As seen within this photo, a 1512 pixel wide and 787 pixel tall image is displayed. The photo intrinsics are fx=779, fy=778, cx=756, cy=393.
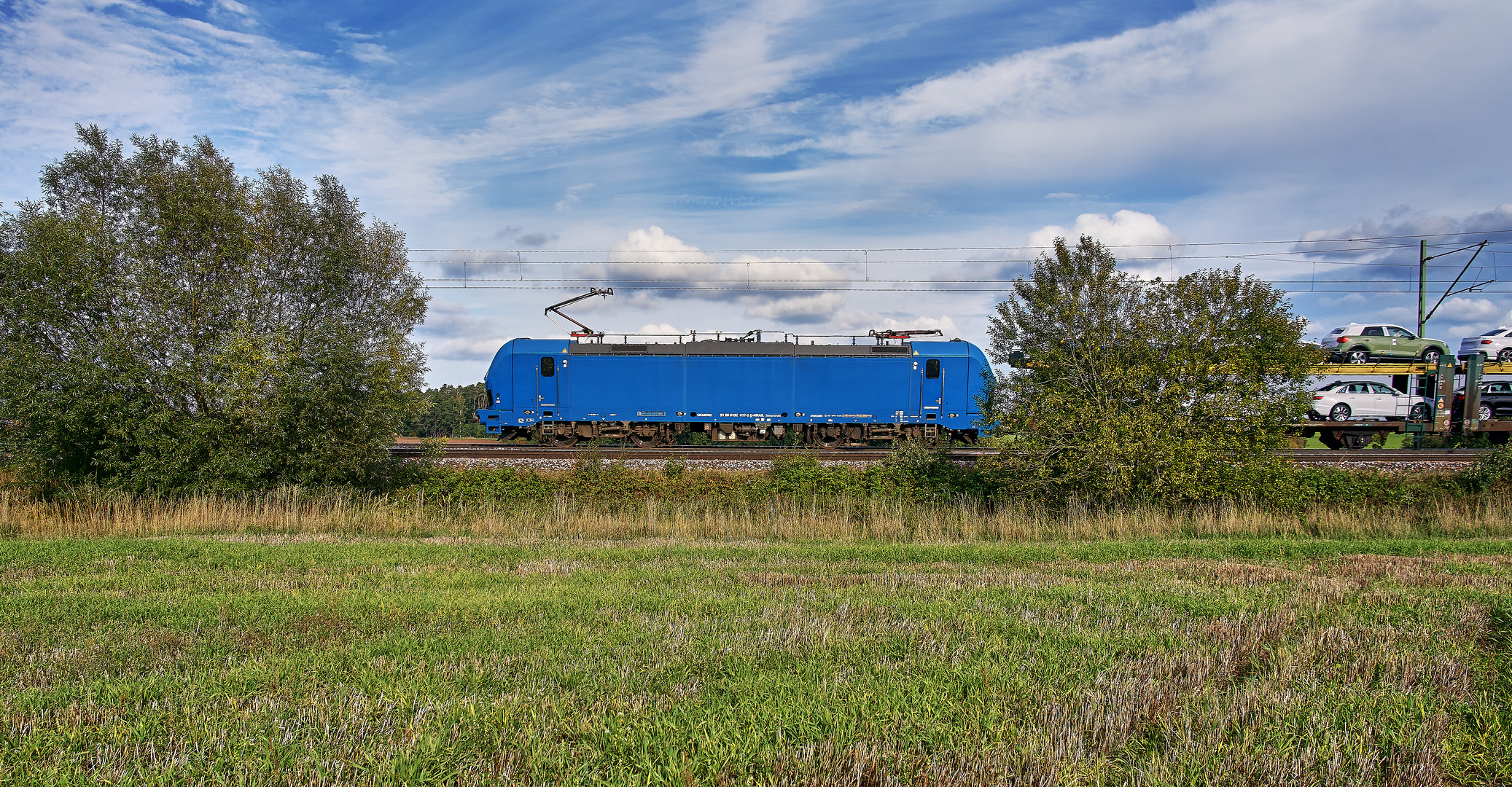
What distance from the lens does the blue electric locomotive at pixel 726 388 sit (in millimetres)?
27000

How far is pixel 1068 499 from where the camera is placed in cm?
1500

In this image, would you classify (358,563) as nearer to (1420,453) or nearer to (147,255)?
(147,255)

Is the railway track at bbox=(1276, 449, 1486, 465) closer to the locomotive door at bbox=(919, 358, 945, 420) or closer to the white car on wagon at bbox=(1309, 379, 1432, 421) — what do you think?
the white car on wagon at bbox=(1309, 379, 1432, 421)

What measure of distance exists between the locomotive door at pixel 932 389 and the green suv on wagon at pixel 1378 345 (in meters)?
15.8

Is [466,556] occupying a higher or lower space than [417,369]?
lower

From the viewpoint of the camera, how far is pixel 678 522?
45.5ft

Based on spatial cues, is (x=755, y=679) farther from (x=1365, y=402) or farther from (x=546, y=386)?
(x=1365, y=402)

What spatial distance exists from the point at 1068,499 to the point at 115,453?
1890 cm

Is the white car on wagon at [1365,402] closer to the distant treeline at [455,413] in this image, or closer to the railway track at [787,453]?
the railway track at [787,453]

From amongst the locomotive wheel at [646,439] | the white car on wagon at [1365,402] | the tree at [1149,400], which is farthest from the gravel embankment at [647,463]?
the white car on wagon at [1365,402]

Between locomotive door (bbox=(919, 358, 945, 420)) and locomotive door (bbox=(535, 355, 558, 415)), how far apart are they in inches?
503

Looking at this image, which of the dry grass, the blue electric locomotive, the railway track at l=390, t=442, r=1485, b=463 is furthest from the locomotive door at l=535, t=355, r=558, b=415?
the dry grass

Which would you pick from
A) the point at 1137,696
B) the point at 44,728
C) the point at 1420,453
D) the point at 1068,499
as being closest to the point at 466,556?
the point at 44,728

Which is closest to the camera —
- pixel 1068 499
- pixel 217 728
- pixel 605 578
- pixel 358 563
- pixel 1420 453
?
pixel 217 728
